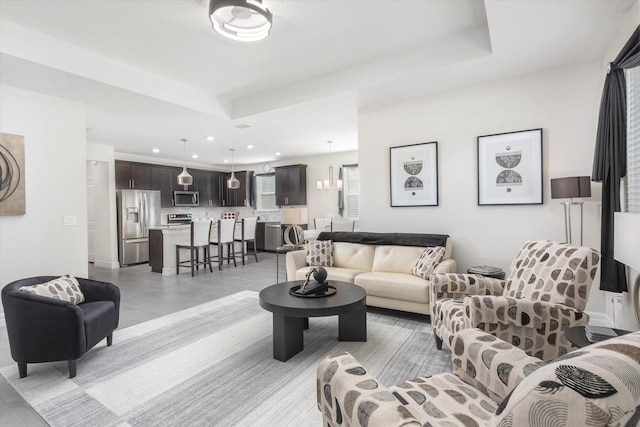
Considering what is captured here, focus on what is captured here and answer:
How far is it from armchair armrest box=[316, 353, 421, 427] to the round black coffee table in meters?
1.08

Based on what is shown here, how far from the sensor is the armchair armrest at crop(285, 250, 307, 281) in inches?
157

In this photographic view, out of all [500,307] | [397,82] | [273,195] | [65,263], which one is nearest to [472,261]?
[500,307]

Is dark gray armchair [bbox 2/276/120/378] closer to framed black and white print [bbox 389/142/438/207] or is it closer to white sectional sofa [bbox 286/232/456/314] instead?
white sectional sofa [bbox 286/232/456/314]

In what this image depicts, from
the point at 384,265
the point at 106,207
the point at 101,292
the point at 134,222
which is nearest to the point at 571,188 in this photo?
the point at 384,265

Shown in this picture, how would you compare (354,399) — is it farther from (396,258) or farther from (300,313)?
(396,258)

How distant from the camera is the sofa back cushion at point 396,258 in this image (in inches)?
142

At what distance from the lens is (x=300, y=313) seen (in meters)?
2.28

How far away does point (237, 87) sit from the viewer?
162 inches

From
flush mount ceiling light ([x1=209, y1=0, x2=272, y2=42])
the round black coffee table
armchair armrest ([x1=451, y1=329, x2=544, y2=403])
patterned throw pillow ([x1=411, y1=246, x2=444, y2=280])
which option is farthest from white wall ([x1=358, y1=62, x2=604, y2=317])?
armchair armrest ([x1=451, y1=329, x2=544, y2=403])

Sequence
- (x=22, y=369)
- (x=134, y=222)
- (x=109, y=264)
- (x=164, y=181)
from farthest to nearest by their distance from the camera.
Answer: (x=164, y=181)
(x=134, y=222)
(x=109, y=264)
(x=22, y=369)

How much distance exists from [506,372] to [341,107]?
12.3ft

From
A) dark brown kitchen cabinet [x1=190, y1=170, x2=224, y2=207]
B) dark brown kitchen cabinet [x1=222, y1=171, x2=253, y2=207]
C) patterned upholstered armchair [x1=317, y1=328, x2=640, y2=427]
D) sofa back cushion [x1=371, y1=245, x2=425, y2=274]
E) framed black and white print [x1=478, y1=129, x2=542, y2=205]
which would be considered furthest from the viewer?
dark brown kitchen cabinet [x1=222, y1=171, x2=253, y2=207]

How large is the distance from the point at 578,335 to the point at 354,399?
56.8 inches

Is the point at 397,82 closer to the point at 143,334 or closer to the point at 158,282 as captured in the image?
the point at 143,334
